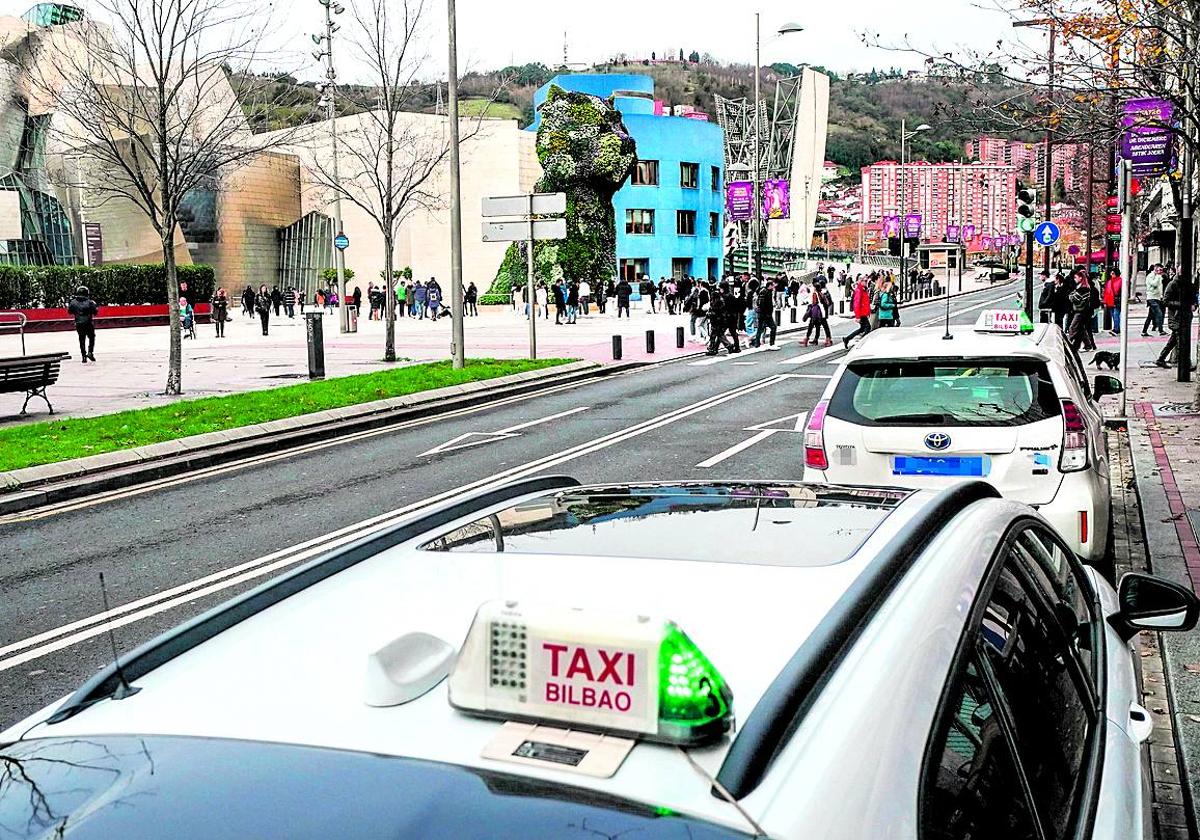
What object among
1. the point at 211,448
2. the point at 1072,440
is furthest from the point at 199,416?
the point at 1072,440

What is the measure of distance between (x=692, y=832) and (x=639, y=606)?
0.66 m

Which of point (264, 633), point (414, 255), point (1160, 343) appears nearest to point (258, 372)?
point (1160, 343)

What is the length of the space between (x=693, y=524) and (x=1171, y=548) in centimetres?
648

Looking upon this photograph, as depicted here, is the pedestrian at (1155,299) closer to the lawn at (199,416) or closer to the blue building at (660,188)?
the lawn at (199,416)

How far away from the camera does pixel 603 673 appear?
A: 1.53 meters

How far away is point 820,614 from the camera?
197 centimetres

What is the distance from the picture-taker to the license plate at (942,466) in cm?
702

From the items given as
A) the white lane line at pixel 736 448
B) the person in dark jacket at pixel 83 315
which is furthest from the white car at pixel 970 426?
the person in dark jacket at pixel 83 315

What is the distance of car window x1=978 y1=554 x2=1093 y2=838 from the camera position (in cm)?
219

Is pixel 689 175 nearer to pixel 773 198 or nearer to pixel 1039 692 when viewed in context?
pixel 773 198

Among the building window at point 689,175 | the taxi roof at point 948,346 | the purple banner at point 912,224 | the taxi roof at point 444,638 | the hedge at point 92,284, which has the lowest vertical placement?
the taxi roof at point 444,638

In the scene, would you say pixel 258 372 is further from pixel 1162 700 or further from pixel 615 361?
pixel 1162 700

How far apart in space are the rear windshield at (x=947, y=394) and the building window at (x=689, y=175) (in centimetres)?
7915

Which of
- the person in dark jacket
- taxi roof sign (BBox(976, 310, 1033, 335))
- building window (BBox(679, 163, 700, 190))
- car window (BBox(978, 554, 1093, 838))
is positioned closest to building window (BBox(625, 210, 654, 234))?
building window (BBox(679, 163, 700, 190))
